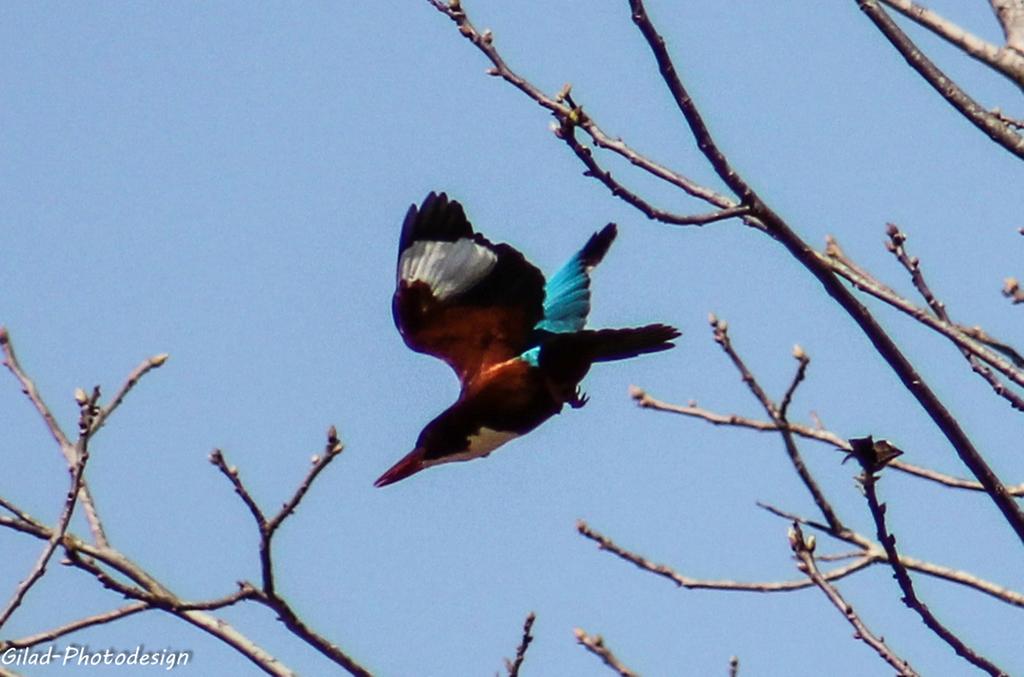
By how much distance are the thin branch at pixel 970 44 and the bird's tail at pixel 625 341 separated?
4.99 feet

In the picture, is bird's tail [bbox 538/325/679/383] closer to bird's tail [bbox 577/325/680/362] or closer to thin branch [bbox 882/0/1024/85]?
bird's tail [bbox 577/325/680/362]

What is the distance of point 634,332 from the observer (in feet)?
14.3

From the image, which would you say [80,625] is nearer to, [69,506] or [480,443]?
[69,506]

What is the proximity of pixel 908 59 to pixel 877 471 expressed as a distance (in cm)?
94

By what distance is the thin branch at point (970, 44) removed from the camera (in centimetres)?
294

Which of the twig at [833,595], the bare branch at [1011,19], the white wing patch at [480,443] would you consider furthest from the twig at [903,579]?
the white wing patch at [480,443]

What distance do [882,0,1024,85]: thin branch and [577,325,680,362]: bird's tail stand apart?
152 cm

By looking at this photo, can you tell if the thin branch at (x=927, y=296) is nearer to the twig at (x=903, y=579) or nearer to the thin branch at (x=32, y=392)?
the twig at (x=903, y=579)

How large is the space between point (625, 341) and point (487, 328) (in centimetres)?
73

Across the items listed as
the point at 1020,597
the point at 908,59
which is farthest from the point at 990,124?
the point at 1020,597

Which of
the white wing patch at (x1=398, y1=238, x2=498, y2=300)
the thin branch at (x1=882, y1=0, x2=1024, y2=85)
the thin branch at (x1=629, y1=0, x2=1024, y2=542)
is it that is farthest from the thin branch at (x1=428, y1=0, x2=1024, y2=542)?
the white wing patch at (x1=398, y1=238, x2=498, y2=300)

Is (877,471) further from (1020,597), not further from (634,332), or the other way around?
(634,332)

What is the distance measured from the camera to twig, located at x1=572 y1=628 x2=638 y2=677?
9.88ft

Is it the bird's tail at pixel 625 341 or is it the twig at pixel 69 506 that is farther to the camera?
the bird's tail at pixel 625 341
